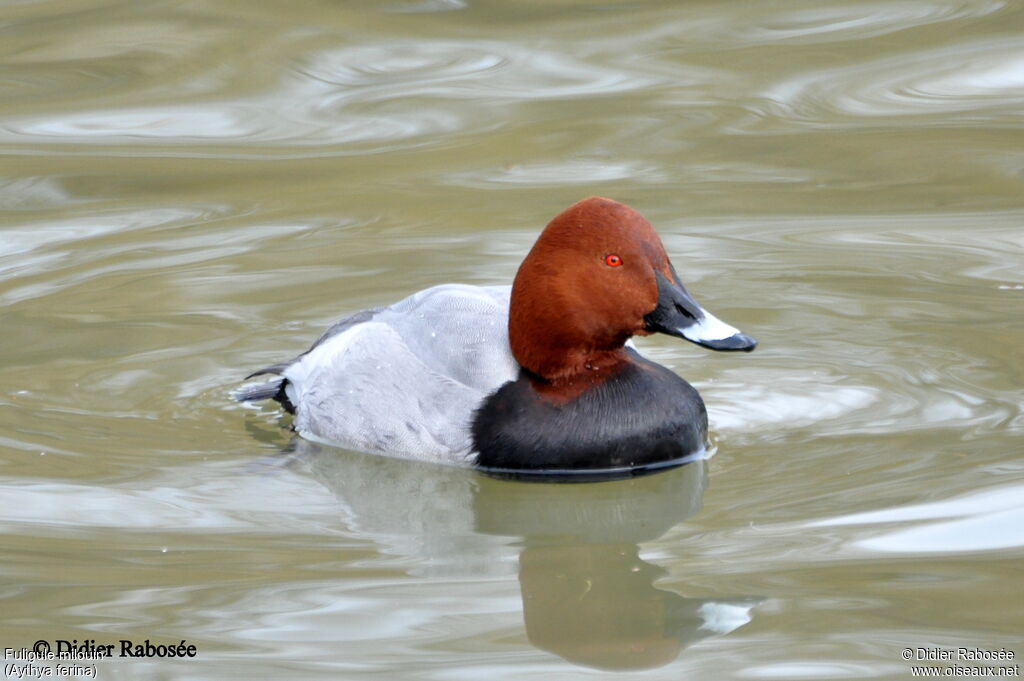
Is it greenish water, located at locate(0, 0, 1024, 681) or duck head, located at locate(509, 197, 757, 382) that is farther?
duck head, located at locate(509, 197, 757, 382)

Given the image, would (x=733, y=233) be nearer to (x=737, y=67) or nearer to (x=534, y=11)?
(x=737, y=67)

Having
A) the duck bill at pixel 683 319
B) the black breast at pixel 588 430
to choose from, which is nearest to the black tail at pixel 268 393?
the black breast at pixel 588 430

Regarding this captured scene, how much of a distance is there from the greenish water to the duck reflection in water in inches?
0.6

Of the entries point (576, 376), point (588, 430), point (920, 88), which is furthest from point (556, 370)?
point (920, 88)

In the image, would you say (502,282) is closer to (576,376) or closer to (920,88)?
(576,376)

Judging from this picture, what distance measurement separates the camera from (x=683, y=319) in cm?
539

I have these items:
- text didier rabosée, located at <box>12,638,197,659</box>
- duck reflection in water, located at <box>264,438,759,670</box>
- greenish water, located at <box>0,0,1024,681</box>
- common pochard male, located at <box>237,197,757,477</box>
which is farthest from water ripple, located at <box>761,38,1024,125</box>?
text didier rabosée, located at <box>12,638,197,659</box>

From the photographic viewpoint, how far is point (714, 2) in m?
10.2

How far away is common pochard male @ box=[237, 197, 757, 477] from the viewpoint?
17.7 ft

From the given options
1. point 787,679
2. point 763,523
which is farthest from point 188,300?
point 787,679

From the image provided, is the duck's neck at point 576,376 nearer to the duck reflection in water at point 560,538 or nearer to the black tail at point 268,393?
the duck reflection in water at point 560,538

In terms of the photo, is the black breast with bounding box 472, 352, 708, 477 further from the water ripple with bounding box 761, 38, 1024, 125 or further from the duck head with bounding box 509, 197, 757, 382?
the water ripple with bounding box 761, 38, 1024, 125

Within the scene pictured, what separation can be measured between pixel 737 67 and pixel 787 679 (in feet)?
20.3

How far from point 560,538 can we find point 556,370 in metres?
0.73
